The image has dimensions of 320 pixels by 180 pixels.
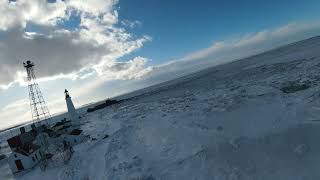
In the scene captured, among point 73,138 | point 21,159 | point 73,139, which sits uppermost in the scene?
point 21,159

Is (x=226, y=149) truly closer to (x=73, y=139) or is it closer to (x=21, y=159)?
(x=21, y=159)

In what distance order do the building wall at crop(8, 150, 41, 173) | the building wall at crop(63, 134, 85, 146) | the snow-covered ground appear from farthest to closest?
the building wall at crop(63, 134, 85, 146) < the building wall at crop(8, 150, 41, 173) < the snow-covered ground

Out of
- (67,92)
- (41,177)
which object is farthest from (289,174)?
(67,92)

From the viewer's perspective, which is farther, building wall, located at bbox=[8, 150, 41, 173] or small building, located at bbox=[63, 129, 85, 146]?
small building, located at bbox=[63, 129, 85, 146]

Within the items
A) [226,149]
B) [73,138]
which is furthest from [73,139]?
[226,149]

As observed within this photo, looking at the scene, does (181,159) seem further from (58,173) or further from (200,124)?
(58,173)

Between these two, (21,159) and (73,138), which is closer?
(21,159)

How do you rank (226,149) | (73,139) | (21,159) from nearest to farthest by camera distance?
(226,149) → (21,159) → (73,139)

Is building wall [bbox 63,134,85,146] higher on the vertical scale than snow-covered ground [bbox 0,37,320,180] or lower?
higher

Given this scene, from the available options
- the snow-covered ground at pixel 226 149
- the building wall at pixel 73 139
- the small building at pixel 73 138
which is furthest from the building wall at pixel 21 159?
the building wall at pixel 73 139

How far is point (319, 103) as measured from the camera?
61.8ft

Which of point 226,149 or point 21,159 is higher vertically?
point 21,159

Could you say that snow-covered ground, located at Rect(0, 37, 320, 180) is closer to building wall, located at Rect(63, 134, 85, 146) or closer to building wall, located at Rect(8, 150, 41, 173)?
building wall, located at Rect(8, 150, 41, 173)

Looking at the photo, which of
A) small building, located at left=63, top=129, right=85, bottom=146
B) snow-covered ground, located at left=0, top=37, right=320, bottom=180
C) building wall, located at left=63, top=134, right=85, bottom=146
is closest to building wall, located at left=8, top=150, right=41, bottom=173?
snow-covered ground, located at left=0, top=37, right=320, bottom=180
